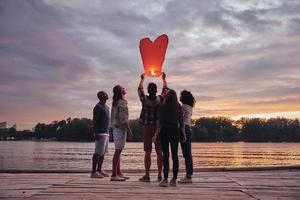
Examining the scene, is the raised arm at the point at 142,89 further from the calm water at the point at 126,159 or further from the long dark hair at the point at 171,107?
the calm water at the point at 126,159

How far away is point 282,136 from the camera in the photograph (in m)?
184


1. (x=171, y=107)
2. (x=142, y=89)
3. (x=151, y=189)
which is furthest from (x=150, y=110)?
(x=151, y=189)

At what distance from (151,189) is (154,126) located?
195 centimetres

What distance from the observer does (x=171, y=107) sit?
8812 mm

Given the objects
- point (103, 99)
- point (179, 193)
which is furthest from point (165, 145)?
point (103, 99)

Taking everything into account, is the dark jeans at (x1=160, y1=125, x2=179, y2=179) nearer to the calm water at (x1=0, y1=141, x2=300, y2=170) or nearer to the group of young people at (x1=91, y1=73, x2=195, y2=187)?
the group of young people at (x1=91, y1=73, x2=195, y2=187)

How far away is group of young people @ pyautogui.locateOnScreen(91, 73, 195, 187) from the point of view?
28.9 feet

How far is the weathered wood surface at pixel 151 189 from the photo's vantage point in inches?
272

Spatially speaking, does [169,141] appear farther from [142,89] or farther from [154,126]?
[142,89]

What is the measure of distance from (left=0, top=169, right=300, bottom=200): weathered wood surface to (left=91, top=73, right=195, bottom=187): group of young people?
545mm

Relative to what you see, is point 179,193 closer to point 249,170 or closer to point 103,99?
point 103,99

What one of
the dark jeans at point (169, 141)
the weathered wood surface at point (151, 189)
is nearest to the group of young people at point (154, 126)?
the dark jeans at point (169, 141)

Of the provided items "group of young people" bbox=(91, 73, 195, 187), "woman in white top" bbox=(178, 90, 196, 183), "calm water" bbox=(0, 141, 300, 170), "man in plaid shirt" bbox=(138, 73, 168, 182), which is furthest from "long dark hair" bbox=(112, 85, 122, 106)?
"calm water" bbox=(0, 141, 300, 170)

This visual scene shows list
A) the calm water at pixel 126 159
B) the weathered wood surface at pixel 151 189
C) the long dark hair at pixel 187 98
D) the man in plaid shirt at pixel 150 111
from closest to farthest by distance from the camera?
1. the weathered wood surface at pixel 151 189
2. the man in plaid shirt at pixel 150 111
3. the long dark hair at pixel 187 98
4. the calm water at pixel 126 159
